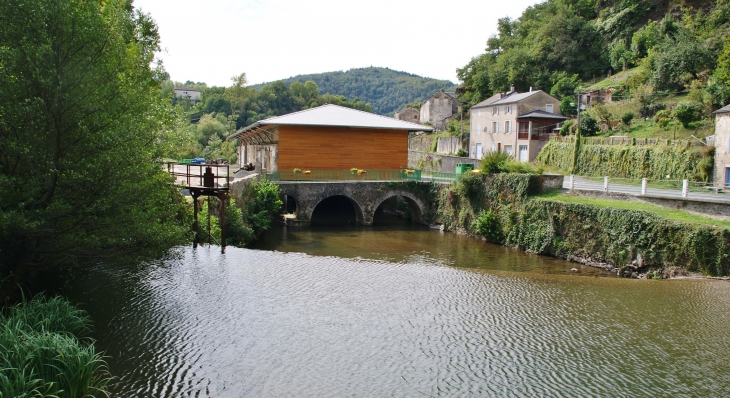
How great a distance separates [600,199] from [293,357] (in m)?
17.2

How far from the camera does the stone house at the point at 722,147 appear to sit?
23.1 metres

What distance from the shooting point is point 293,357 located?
986 centimetres

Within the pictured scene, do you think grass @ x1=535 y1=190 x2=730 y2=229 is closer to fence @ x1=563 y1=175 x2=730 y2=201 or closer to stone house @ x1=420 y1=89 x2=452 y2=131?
fence @ x1=563 y1=175 x2=730 y2=201

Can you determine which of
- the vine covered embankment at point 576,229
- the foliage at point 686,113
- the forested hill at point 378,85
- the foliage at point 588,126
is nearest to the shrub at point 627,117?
the foliage at point 588,126

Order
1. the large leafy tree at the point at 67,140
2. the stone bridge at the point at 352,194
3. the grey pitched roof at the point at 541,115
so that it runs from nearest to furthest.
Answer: the large leafy tree at the point at 67,140 < the stone bridge at the point at 352,194 < the grey pitched roof at the point at 541,115

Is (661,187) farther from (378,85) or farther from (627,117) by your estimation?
(378,85)

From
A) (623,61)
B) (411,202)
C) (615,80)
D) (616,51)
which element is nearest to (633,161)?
(411,202)

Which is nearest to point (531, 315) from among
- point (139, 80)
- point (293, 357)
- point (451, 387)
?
point (451, 387)

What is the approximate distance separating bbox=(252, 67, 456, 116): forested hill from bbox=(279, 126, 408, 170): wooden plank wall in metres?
121

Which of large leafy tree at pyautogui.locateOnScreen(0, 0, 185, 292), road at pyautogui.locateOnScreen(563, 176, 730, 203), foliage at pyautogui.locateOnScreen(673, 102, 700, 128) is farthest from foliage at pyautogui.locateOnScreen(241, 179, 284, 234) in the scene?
foliage at pyautogui.locateOnScreen(673, 102, 700, 128)

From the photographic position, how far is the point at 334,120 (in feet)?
105

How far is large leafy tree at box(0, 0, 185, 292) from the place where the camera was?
945cm

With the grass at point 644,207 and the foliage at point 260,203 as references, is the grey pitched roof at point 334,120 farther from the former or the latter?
the grass at point 644,207

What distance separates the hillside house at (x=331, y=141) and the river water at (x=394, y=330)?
45.1 ft
